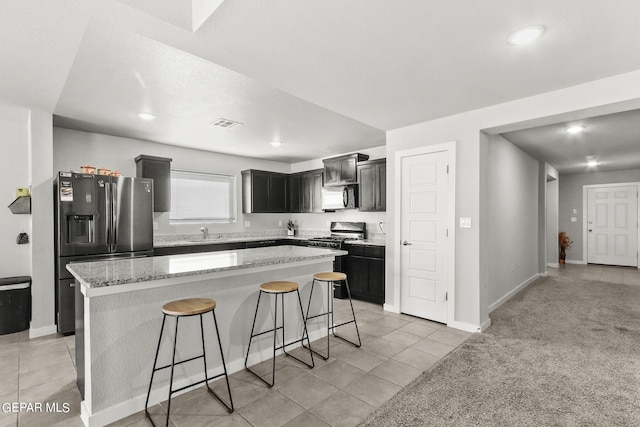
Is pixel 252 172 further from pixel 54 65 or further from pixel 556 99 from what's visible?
pixel 556 99

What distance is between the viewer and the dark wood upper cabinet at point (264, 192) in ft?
20.3

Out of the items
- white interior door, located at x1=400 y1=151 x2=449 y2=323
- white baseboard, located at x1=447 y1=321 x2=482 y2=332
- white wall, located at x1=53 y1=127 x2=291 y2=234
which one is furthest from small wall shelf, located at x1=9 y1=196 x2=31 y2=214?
white baseboard, located at x1=447 y1=321 x2=482 y2=332

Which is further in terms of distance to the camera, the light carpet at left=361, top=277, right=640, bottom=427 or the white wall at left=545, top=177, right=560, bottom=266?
the white wall at left=545, top=177, right=560, bottom=266

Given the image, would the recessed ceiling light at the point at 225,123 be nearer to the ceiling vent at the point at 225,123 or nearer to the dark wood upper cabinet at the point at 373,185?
the ceiling vent at the point at 225,123

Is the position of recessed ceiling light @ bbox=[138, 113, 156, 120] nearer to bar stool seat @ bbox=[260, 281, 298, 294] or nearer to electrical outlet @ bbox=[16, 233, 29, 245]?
electrical outlet @ bbox=[16, 233, 29, 245]

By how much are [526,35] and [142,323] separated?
126 inches

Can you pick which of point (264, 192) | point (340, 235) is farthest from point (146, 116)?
point (340, 235)

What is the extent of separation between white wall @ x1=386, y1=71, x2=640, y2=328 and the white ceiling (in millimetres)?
139

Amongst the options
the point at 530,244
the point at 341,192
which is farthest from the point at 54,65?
the point at 530,244

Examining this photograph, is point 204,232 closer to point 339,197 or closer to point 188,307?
point 339,197

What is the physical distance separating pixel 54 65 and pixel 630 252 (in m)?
11.2

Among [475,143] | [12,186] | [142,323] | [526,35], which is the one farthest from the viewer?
[12,186]

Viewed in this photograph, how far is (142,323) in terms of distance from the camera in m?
2.22

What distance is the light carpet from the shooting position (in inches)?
82.7
